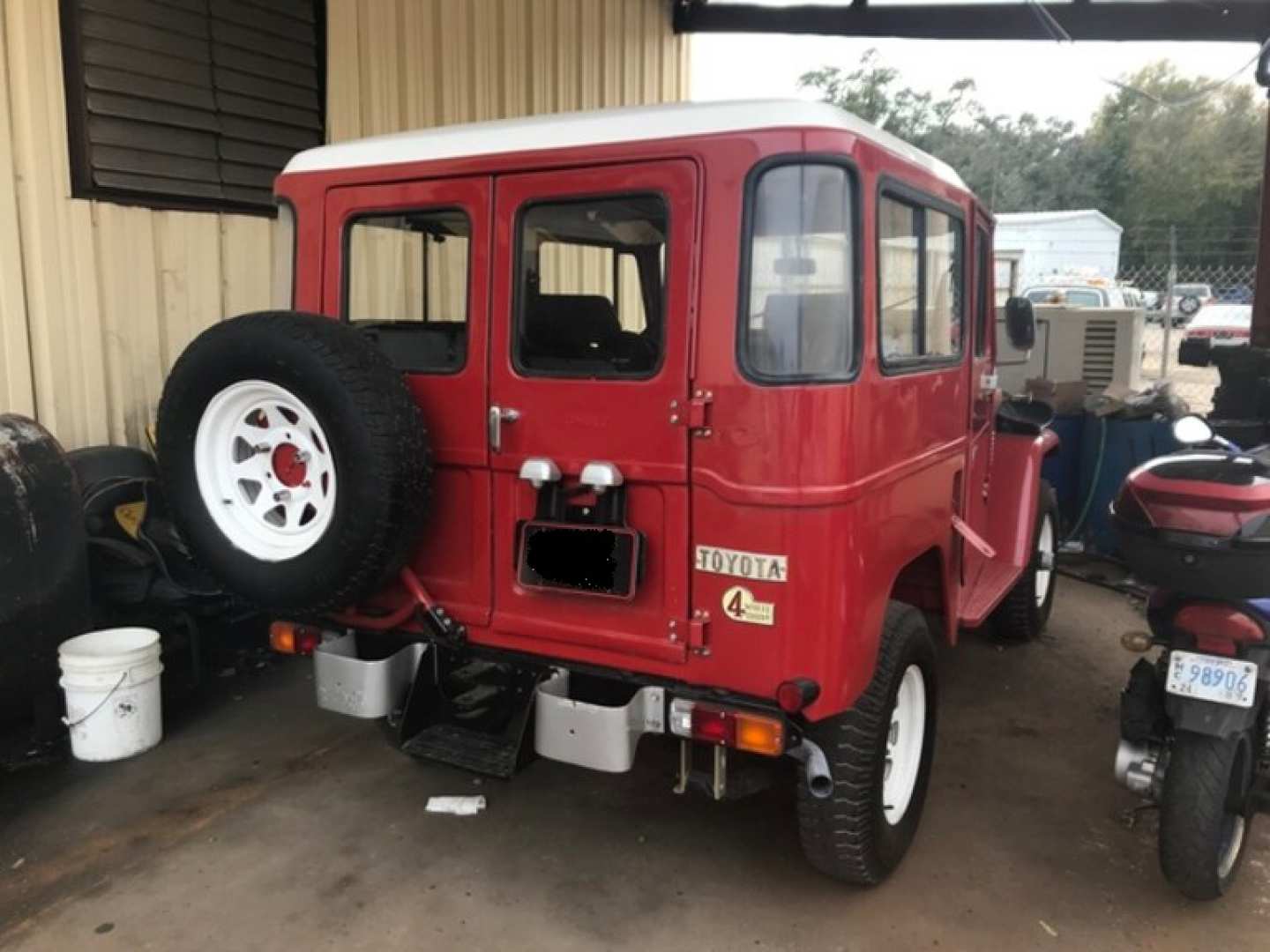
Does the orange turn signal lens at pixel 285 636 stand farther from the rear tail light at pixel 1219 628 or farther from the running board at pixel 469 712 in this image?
the rear tail light at pixel 1219 628

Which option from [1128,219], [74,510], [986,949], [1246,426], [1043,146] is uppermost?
[1043,146]

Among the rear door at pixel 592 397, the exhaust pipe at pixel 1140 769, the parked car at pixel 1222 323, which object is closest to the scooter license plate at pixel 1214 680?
the exhaust pipe at pixel 1140 769

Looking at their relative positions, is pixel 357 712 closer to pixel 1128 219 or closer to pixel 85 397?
pixel 85 397

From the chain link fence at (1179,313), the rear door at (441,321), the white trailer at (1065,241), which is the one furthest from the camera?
the white trailer at (1065,241)

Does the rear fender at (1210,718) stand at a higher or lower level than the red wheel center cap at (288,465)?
lower

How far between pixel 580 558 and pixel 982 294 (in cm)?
221

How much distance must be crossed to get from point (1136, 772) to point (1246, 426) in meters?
2.45

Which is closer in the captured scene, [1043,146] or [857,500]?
[857,500]

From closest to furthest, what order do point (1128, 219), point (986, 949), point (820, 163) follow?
point (820, 163)
point (986, 949)
point (1128, 219)

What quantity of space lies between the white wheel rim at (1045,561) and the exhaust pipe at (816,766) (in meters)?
2.89

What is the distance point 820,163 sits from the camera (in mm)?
2529

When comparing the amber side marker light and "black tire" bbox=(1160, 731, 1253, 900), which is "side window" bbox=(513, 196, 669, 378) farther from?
"black tire" bbox=(1160, 731, 1253, 900)

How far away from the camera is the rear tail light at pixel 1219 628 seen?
2.85 m

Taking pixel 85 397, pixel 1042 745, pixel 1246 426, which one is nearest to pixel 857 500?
pixel 1042 745
